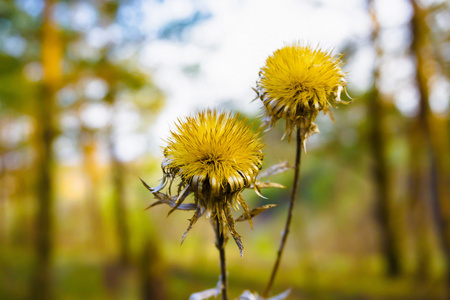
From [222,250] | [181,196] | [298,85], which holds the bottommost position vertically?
[222,250]

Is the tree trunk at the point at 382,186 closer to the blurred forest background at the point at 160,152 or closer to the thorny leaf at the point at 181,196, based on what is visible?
the blurred forest background at the point at 160,152

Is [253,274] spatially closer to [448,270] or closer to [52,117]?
[448,270]

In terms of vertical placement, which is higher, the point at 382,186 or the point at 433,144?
the point at 433,144

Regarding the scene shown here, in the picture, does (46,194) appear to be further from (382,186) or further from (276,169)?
(382,186)

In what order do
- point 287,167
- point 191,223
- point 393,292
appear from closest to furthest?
point 191,223 < point 287,167 < point 393,292

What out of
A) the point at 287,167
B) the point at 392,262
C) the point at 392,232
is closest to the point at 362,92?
the point at 392,232

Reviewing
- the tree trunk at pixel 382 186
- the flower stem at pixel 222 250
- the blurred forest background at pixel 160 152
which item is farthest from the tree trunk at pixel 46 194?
the tree trunk at pixel 382 186

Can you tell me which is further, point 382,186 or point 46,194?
point 382,186

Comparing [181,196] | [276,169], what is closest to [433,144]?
[276,169]
